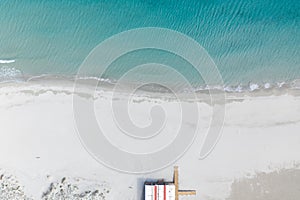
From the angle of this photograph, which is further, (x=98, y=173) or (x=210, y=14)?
(x=210, y=14)

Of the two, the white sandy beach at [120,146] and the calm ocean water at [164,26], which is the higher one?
the calm ocean water at [164,26]

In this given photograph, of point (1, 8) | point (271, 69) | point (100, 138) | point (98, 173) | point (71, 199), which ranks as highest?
point (1, 8)

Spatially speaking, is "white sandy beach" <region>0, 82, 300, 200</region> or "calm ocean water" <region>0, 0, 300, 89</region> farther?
"calm ocean water" <region>0, 0, 300, 89</region>

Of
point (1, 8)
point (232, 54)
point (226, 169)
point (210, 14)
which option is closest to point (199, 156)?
point (226, 169)

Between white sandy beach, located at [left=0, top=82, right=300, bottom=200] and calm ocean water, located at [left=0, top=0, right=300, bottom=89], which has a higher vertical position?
calm ocean water, located at [left=0, top=0, right=300, bottom=89]

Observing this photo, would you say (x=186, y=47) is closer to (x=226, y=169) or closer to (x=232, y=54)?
(x=232, y=54)

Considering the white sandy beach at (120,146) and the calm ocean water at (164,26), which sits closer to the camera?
the white sandy beach at (120,146)
